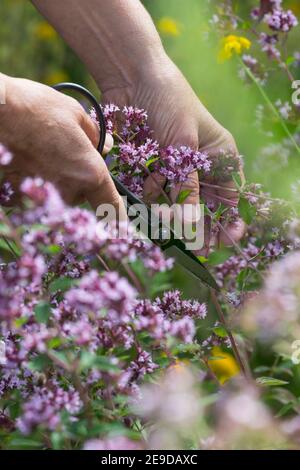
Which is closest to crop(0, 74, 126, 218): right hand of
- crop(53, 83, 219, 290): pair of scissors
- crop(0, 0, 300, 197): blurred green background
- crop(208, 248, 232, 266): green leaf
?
crop(53, 83, 219, 290): pair of scissors

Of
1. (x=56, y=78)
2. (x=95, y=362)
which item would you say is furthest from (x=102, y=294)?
(x=56, y=78)

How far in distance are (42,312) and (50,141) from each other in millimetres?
481

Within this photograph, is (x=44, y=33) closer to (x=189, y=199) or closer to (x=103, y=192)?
(x=189, y=199)

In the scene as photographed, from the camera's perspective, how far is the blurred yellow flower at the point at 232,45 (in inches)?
95.3

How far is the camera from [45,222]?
1040 millimetres

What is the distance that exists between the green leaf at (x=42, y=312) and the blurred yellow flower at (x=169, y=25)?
3.25 m

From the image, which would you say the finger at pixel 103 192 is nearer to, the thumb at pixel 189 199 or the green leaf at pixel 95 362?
the thumb at pixel 189 199

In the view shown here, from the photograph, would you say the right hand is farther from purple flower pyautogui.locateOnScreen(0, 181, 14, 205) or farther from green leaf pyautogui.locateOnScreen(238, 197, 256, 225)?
green leaf pyautogui.locateOnScreen(238, 197, 256, 225)

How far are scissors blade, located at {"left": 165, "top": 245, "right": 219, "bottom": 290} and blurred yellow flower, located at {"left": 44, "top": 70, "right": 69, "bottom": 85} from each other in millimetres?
3110

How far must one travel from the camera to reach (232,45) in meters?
2.41

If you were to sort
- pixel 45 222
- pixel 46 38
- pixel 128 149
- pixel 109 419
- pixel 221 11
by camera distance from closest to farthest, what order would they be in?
1. pixel 45 222
2. pixel 109 419
3. pixel 128 149
4. pixel 221 11
5. pixel 46 38

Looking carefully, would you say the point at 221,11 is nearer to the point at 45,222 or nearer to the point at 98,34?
the point at 98,34

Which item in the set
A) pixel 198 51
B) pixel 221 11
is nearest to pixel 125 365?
pixel 221 11

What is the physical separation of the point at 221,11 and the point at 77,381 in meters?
1.75
